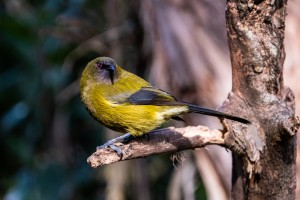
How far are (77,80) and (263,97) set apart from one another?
332 centimetres

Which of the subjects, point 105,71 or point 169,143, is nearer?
point 169,143

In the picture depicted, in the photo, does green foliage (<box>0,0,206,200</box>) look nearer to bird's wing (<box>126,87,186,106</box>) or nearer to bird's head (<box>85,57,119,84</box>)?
bird's head (<box>85,57,119,84</box>)

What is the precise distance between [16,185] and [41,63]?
3.93 ft

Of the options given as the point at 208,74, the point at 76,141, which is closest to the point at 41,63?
the point at 76,141

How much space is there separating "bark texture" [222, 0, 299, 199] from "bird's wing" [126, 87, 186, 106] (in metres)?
0.54

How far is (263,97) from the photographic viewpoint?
3545 mm

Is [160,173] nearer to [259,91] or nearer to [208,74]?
[208,74]

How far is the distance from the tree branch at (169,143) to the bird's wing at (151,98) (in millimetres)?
440

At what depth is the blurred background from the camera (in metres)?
5.54

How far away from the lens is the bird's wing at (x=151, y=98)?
4145mm

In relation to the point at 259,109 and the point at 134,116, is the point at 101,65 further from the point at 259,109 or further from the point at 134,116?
the point at 259,109

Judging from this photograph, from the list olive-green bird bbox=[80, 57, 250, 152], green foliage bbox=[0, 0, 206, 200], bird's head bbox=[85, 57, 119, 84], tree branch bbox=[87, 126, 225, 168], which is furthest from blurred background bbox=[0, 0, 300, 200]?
tree branch bbox=[87, 126, 225, 168]

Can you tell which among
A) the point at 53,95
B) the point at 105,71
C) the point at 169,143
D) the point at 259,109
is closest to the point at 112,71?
the point at 105,71

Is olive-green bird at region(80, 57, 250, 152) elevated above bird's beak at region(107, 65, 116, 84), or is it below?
below
